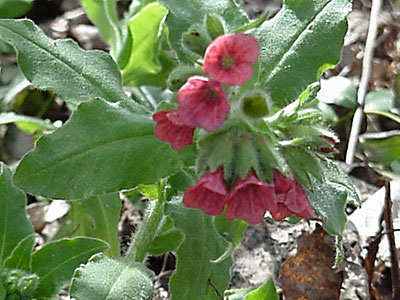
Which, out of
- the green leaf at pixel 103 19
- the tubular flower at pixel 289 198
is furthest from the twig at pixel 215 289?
the green leaf at pixel 103 19

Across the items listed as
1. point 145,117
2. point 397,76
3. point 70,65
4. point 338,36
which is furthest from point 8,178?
point 397,76

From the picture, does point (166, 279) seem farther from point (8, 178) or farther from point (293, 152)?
point (293, 152)

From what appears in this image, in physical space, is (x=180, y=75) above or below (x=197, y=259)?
above

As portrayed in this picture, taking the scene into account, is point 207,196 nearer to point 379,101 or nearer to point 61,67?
point 61,67

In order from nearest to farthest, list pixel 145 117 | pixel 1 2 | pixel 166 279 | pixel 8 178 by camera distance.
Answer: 1. pixel 145 117
2. pixel 8 178
3. pixel 166 279
4. pixel 1 2

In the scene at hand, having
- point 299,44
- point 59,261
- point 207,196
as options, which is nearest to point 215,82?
point 207,196

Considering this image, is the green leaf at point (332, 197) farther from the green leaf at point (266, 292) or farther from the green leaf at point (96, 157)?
the green leaf at point (96, 157)
